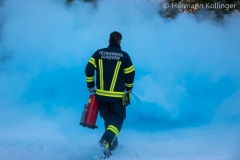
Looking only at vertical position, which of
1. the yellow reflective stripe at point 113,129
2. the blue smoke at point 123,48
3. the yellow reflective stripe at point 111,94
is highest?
the blue smoke at point 123,48

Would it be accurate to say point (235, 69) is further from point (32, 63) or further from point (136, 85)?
point (32, 63)

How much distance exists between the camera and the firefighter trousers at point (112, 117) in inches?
145

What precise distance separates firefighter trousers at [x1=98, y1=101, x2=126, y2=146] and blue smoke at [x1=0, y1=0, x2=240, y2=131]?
1.25 metres

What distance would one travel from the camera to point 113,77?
12.4 ft

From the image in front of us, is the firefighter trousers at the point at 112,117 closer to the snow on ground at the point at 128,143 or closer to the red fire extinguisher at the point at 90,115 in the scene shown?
the red fire extinguisher at the point at 90,115

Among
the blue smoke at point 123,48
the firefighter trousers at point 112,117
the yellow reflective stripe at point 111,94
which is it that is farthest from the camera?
the blue smoke at point 123,48

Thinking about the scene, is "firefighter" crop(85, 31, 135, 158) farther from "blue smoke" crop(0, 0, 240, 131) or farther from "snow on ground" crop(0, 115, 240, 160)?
"blue smoke" crop(0, 0, 240, 131)

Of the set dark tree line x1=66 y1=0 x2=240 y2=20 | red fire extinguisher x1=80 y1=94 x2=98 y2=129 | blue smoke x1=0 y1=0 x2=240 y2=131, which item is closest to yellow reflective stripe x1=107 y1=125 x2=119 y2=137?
red fire extinguisher x1=80 y1=94 x2=98 y2=129

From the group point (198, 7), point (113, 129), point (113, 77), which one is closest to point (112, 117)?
point (113, 129)

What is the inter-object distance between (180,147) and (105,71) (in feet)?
4.11

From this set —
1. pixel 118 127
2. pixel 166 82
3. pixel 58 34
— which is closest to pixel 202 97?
pixel 166 82

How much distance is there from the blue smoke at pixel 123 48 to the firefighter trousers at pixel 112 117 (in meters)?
1.25

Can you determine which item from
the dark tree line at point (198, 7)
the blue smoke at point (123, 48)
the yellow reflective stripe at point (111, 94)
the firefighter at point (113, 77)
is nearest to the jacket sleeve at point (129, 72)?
the firefighter at point (113, 77)

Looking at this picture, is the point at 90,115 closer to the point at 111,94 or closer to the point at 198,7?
the point at 111,94
